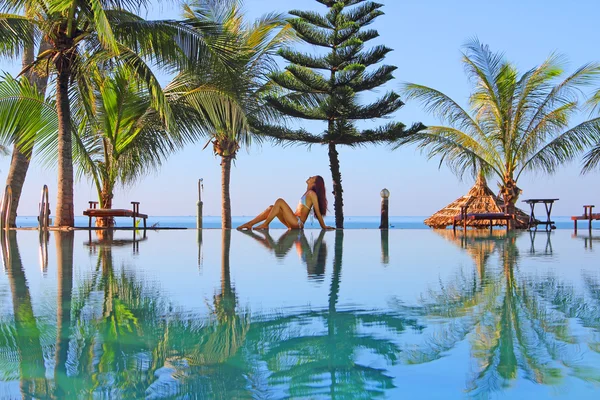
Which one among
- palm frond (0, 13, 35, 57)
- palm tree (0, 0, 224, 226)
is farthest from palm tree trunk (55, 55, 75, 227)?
palm frond (0, 13, 35, 57)

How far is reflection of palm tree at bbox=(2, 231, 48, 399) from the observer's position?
1608mm

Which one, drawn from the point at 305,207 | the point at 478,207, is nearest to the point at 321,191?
the point at 305,207

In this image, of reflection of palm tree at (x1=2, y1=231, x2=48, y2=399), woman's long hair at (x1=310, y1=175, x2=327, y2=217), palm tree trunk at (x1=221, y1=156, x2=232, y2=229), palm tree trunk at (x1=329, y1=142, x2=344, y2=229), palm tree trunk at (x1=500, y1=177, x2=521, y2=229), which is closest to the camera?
reflection of palm tree at (x1=2, y1=231, x2=48, y2=399)

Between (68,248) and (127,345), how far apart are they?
14.5 feet

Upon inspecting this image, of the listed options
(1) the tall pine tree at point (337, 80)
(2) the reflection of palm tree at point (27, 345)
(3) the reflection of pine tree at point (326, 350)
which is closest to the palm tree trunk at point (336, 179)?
(1) the tall pine tree at point (337, 80)

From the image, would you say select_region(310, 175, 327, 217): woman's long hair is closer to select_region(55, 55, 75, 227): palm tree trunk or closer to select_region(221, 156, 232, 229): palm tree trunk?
select_region(55, 55, 75, 227): palm tree trunk

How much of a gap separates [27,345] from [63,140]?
8328 millimetres

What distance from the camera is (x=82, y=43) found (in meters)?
9.80

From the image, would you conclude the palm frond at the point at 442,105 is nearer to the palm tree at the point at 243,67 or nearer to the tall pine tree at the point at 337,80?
the tall pine tree at the point at 337,80

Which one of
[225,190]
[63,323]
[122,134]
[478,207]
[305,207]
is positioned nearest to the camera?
[63,323]

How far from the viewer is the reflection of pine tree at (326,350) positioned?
5.43 feet

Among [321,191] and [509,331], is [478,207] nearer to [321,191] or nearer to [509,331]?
[321,191]

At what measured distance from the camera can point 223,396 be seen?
5.13 feet

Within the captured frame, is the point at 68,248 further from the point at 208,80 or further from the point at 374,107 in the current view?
the point at 374,107
